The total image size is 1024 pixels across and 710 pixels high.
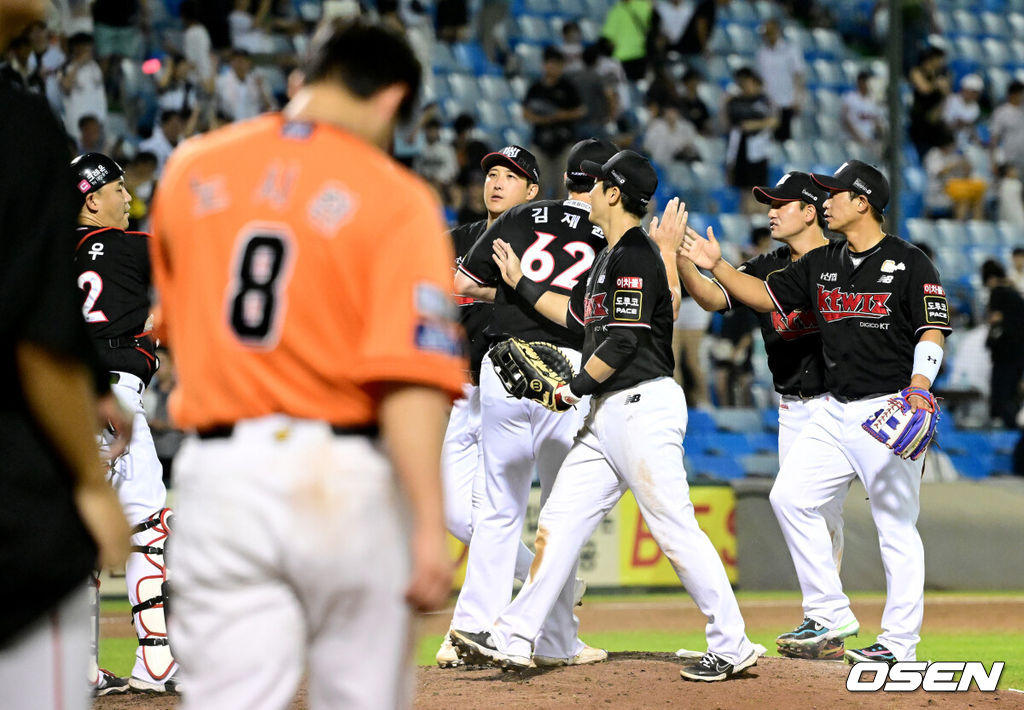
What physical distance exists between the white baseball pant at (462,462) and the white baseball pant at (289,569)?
528cm

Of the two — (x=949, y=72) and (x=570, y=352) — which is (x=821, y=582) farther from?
(x=949, y=72)

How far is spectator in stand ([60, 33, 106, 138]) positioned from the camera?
46.6 feet

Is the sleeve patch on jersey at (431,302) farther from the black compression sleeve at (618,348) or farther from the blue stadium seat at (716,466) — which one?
the blue stadium seat at (716,466)

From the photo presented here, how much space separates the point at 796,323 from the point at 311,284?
588 centimetres

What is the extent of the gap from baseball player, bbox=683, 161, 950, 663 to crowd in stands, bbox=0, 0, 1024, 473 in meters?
6.43

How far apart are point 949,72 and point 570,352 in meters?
16.9

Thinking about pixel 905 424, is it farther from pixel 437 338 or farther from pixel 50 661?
pixel 50 661

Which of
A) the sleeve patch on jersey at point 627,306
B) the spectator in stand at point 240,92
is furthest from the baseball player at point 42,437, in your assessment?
the spectator in stand at point 240,92

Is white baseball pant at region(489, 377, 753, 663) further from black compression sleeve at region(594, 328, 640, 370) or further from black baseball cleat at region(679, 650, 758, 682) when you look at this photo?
black compression sleeve at region(594, 328, 640, 370)

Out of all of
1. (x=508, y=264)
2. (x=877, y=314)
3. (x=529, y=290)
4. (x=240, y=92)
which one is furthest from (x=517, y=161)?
(x=240, y=92)

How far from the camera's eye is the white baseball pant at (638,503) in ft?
20.7

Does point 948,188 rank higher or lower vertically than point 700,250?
higher

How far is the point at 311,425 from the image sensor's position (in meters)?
2.65

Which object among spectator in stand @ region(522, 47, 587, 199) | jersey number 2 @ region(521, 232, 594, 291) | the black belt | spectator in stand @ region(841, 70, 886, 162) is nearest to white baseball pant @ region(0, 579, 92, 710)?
the black belt
